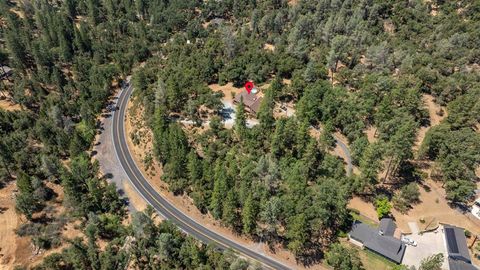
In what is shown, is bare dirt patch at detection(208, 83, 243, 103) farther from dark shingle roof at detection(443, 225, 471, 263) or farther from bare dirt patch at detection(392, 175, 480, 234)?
dark shingle roof at detection(443, 225, 471, 263)

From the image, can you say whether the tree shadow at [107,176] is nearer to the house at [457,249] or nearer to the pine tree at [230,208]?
the pine tree at [230,208]

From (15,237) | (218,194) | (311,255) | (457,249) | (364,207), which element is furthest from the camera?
(364,207)

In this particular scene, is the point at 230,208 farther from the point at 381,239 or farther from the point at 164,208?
the point at 381,239

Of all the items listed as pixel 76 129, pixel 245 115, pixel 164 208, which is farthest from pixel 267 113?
pixel 76 129

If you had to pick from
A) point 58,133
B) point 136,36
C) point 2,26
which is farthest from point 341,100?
point 2,26

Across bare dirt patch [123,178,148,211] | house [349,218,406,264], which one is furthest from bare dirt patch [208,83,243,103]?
house [349,218,406,264]

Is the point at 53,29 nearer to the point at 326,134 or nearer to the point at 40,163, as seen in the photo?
the point at 40,163
